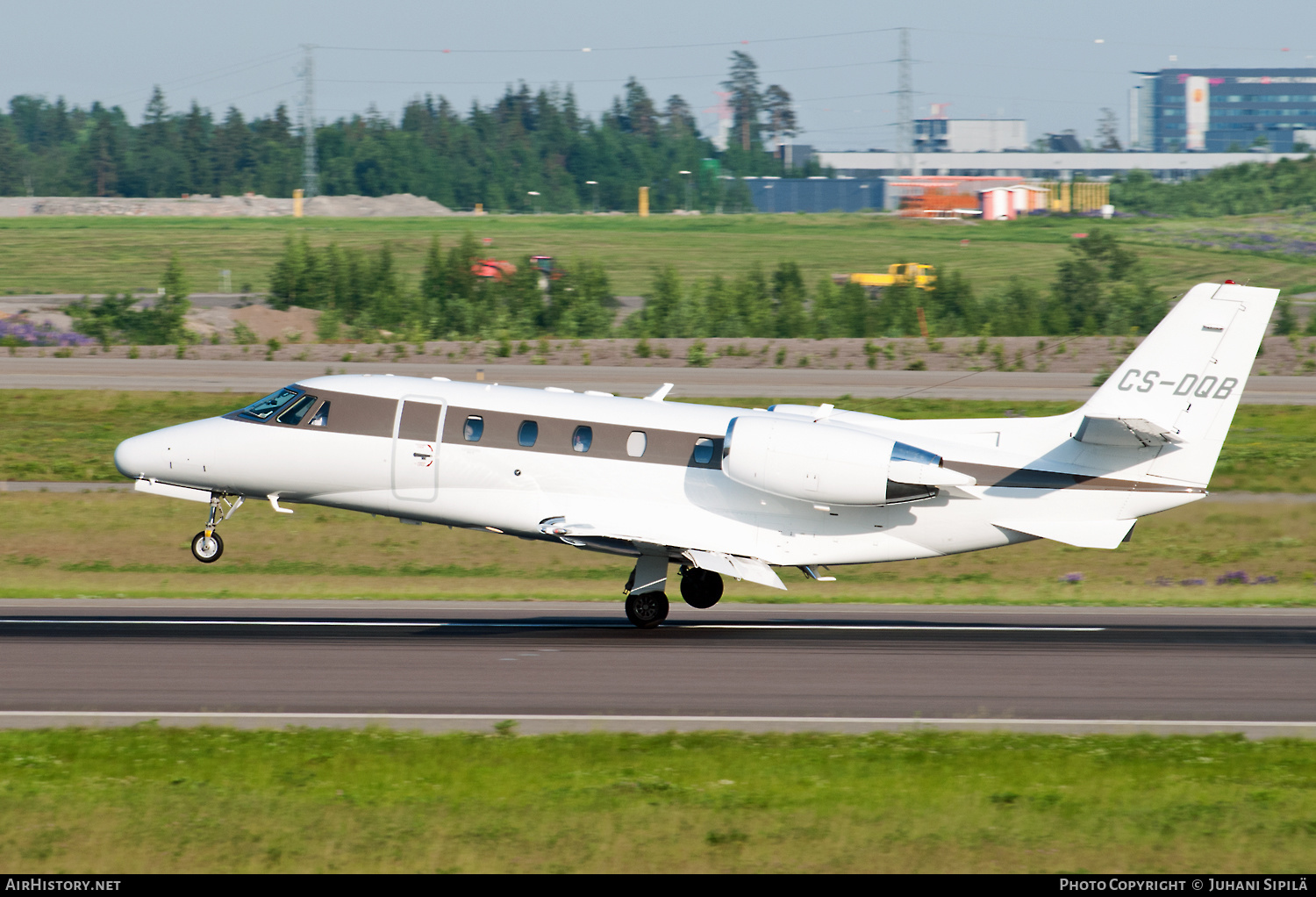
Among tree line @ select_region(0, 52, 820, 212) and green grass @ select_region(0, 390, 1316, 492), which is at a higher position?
tree line @ select_region(0, 52, 820, 212)

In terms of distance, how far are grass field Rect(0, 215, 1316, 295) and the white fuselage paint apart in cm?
6603

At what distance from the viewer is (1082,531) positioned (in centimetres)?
2041

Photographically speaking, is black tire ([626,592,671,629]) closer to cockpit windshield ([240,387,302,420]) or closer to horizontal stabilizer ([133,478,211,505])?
cockpit windshield ([240,387,302,420])

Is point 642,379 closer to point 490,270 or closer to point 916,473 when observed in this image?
point 490,270

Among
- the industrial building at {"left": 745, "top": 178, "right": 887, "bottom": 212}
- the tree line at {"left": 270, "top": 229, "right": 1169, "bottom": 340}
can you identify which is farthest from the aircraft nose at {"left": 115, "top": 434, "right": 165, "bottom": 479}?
the industrial building at {"left": 745, "top": 178, "right": 887, "bottom": 212}

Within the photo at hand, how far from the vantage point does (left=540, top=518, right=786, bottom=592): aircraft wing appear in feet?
67.1

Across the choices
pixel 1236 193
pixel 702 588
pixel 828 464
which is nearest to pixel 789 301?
pixel 702 588

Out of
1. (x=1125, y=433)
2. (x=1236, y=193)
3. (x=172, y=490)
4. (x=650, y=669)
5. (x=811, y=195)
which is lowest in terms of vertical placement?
(x=650, y=669)

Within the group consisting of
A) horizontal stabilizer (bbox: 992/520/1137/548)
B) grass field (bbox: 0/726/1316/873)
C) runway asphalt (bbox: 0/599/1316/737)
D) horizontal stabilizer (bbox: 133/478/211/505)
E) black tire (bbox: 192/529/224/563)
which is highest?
horizontal stabilizer (bbox: 133/478/211/505)

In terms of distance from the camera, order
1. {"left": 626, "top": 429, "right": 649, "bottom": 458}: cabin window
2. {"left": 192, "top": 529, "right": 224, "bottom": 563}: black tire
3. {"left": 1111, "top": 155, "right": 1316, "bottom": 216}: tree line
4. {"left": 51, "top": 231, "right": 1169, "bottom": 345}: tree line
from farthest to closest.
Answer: {"left": 1111, "top": 155, "right": 1316, "bottom": 216}: tree line → {"left": 51, "top": 231, "right": 1169, "bottom": 345}: tree line → {"left": 192, "top": 529, "right": 224, "bottom": 563}: black tire → {"left": 626, "top": 429, "right": 649, "bottom": 458}: cabin window

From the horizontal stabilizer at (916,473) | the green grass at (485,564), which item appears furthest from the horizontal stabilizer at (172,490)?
the horizontal stabilizer at (916,473)

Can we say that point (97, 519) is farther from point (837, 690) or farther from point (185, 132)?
point (185, 132)

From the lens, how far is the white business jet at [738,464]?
65.0ft

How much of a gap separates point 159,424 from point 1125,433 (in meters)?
33.0
